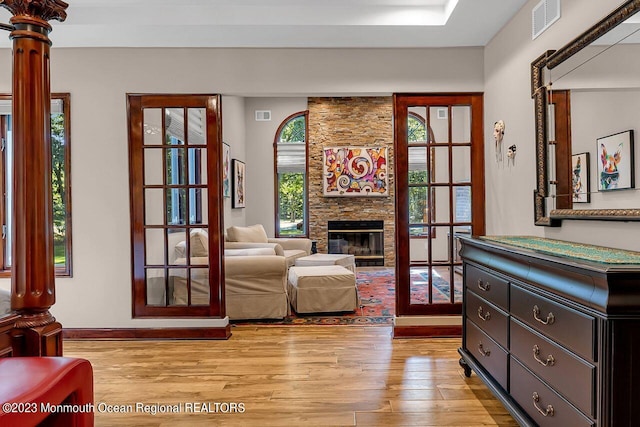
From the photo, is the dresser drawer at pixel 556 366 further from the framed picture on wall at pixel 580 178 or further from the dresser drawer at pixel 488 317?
the framed picture on wall at pixel 580 178

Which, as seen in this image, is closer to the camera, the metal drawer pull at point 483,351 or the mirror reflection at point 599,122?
the mirror reflection at point 599,122

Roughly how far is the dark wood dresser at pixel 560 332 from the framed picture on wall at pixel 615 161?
1.05 feet

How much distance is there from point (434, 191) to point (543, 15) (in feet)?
5.31

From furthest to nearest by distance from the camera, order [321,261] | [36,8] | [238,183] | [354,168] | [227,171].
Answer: [354,168], [238,183], [227,171], [321,261], [36,8]

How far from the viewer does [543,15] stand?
277 centimetres

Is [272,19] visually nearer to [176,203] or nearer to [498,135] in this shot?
[176,203]

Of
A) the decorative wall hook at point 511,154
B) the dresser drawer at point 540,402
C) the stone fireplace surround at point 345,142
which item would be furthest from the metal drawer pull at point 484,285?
the stone fireplace surround at point 345,142

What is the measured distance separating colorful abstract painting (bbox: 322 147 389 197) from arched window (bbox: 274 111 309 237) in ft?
1.73

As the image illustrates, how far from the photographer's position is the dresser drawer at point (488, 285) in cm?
225

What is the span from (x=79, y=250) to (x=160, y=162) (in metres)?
1.09

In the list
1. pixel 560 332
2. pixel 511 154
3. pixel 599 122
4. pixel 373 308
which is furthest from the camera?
pixel 373 308

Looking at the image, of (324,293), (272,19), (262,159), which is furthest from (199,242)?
(262,159)

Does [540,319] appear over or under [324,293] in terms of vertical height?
over

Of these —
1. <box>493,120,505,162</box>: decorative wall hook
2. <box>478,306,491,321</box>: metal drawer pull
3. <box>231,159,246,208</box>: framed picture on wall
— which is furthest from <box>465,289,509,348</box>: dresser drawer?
<box>231,159,246,208</box>: framed picture on wall
